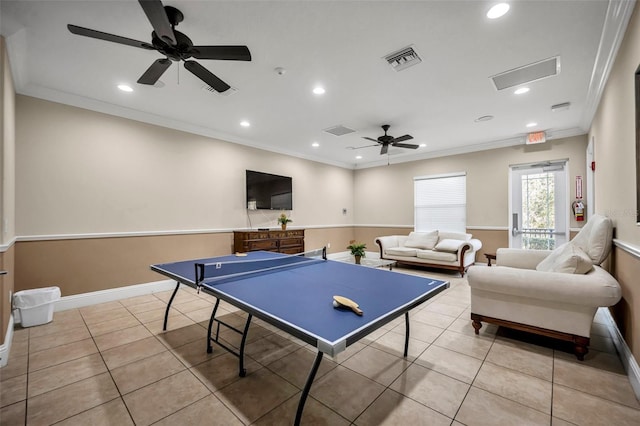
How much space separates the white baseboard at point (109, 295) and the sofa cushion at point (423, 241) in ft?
16.5

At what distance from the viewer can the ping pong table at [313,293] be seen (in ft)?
3.82

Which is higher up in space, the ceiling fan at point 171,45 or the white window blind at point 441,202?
the ceiling fan at point 171,45

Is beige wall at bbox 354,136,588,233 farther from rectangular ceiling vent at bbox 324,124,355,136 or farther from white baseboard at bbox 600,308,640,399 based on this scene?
white baseboard at bbox 600,308,640,399

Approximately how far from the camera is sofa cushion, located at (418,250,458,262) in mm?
5266

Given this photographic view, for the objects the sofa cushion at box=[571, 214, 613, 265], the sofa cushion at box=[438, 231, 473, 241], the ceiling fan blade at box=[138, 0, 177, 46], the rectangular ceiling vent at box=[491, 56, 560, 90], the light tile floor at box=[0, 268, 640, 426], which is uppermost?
the rectangular ceiling vent at box=[491, 56, 560, 90]

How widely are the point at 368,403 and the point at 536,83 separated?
13.1 feet

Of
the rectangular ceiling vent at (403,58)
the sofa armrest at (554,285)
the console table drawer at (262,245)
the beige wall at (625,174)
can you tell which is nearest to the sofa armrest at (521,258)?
the beige wall at (625,174)

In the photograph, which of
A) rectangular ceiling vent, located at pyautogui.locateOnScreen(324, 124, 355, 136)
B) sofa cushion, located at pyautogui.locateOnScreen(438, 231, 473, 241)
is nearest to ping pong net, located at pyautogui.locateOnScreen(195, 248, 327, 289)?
rectangular ceiling vent, located at pyautogui.locateOnScreen(324, 124, 355, 136)

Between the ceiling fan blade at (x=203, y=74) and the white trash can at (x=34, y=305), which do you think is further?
the white trash can at (x=34, y=305)

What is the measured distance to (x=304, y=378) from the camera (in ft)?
6.49

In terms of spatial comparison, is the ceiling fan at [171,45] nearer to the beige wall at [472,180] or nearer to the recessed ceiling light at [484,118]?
the recessed ceiling light at [484,118]

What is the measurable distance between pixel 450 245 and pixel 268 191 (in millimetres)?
4020

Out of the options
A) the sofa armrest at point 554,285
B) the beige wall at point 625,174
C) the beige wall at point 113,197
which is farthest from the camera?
the beige wall at point 113,197

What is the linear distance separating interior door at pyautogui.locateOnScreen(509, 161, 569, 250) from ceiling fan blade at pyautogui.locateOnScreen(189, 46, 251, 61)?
5879mm
